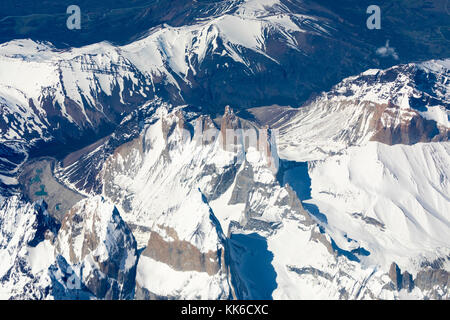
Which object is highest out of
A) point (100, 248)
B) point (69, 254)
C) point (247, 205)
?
point (100, 248)

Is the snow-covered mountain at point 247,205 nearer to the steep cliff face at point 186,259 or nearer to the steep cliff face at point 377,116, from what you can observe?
the steep cliff face at point 186,259

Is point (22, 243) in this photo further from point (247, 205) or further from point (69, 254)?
point (247, 205)

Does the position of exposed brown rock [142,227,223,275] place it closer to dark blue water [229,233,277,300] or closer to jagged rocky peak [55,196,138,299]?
jagged rocky peak [55,196,138,299]

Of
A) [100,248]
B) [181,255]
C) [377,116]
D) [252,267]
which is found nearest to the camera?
[181,255]

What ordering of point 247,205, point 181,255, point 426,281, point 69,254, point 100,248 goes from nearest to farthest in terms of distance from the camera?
point 181,255 < point 100,248 < point 426,281 < point 69,254 < point 247,205

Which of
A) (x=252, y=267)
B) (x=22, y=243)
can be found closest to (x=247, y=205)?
(x=252, y=267)

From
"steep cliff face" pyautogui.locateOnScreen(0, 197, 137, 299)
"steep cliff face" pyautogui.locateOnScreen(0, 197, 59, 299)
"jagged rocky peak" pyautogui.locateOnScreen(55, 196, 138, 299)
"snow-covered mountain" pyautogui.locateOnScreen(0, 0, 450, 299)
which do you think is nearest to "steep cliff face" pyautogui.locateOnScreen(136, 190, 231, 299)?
"snow-covered mountain" pyautogui.locateOnScreen(0, 0, 450, 299)
